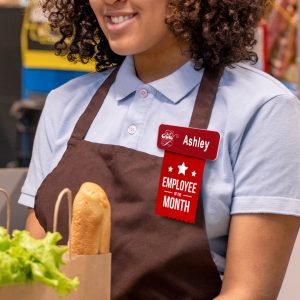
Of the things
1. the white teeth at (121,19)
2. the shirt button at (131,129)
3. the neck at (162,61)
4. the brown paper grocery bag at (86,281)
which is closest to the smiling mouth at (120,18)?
the white teeth at (121,19)

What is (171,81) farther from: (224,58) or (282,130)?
(282,130)

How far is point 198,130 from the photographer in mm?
1694

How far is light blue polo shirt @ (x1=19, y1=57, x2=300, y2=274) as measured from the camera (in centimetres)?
167

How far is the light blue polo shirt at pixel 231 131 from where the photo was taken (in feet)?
5.48

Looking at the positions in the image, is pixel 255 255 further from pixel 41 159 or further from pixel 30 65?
pixel 30 65

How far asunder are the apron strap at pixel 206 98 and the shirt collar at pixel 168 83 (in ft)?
0.07

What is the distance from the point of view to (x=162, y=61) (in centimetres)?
185

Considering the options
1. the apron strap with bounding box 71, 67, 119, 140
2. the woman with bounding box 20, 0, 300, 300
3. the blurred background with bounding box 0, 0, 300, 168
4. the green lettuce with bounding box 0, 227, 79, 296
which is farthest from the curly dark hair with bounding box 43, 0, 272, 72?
the blurred background with bounding box 0, 0, 300, 168

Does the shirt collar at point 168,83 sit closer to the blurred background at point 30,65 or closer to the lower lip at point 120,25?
the lower lip at point 120,25

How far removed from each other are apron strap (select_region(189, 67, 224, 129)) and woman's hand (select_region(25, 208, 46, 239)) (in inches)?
17.4

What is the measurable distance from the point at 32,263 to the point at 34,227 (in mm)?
722

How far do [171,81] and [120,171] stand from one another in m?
0.24

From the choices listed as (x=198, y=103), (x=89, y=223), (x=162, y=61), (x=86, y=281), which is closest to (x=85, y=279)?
(x=86, y=281)

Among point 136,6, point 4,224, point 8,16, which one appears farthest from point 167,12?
point 8,16
